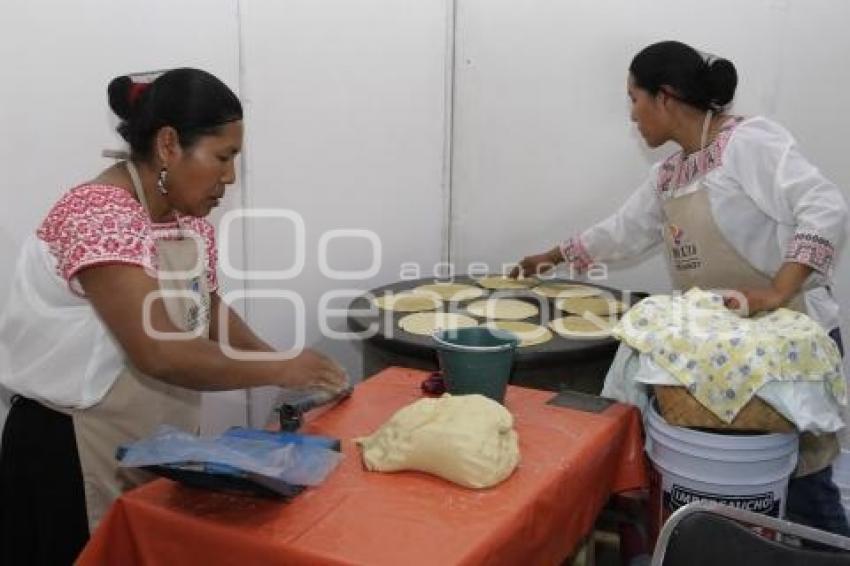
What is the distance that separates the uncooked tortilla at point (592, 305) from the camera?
94.3 inches

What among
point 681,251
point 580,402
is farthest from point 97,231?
point 681,251

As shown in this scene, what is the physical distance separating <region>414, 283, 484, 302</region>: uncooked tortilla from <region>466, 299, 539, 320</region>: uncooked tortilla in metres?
0.08

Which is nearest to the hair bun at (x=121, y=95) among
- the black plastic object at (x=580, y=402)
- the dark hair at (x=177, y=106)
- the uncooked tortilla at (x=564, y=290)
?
the dark hair at (x=177, y=106)

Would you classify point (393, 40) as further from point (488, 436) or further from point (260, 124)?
point (488, 436)

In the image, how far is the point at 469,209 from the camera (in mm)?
3342

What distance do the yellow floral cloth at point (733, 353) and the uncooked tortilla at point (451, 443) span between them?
481mm

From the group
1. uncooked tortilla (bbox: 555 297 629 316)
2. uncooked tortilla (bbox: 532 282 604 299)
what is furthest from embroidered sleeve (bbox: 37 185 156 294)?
uncooked tortilla (bbox: 532 282 604 299)

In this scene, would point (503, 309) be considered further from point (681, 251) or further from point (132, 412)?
point (132, 412)

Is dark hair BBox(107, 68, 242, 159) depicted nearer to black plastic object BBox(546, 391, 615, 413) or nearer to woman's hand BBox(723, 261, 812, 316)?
black plastic object BBox(546, 391, 615, 413)

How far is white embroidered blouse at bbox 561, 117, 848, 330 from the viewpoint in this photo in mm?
1886

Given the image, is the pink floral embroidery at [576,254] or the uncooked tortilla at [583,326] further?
the pink floral embroidery at [576,254]

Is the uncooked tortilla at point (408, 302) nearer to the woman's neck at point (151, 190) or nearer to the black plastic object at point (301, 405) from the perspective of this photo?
the black plastic object at point (301, 405)

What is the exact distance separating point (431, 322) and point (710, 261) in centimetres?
80

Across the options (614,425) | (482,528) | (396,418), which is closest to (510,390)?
(614,425)
